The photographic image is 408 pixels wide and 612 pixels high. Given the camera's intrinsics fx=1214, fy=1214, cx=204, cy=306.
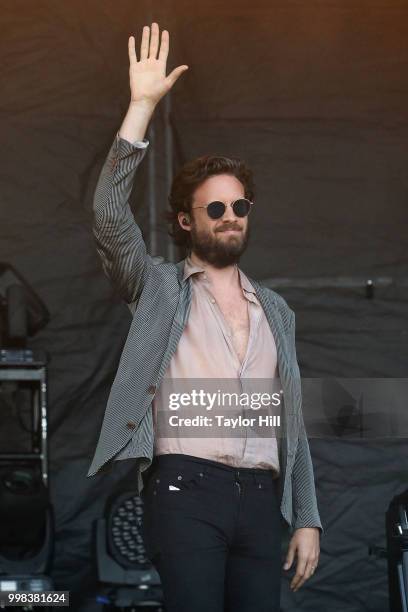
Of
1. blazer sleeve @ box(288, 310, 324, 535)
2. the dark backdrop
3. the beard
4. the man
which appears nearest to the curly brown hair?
the man

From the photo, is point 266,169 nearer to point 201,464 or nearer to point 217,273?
point 217,273

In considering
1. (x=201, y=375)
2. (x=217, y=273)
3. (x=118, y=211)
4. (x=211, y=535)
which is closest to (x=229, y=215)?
(x=217, y=273)

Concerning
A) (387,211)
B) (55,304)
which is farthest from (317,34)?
(55,304)

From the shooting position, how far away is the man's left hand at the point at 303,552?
3.14 metres

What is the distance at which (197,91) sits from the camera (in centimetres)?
469

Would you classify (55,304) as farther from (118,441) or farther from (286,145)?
(118,441)

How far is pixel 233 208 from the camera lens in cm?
319

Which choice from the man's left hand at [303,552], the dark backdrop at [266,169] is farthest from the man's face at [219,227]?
the dark backdrop at [266,169]

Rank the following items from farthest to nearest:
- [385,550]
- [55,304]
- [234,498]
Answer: [55,304] < [385,550] < [234,498]

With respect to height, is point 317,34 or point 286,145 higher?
point 317,34

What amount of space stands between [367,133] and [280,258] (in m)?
0.59

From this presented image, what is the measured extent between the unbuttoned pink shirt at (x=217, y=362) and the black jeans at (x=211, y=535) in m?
0.03

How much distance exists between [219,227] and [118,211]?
11.5 inches

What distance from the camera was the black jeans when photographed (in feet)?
9.34
